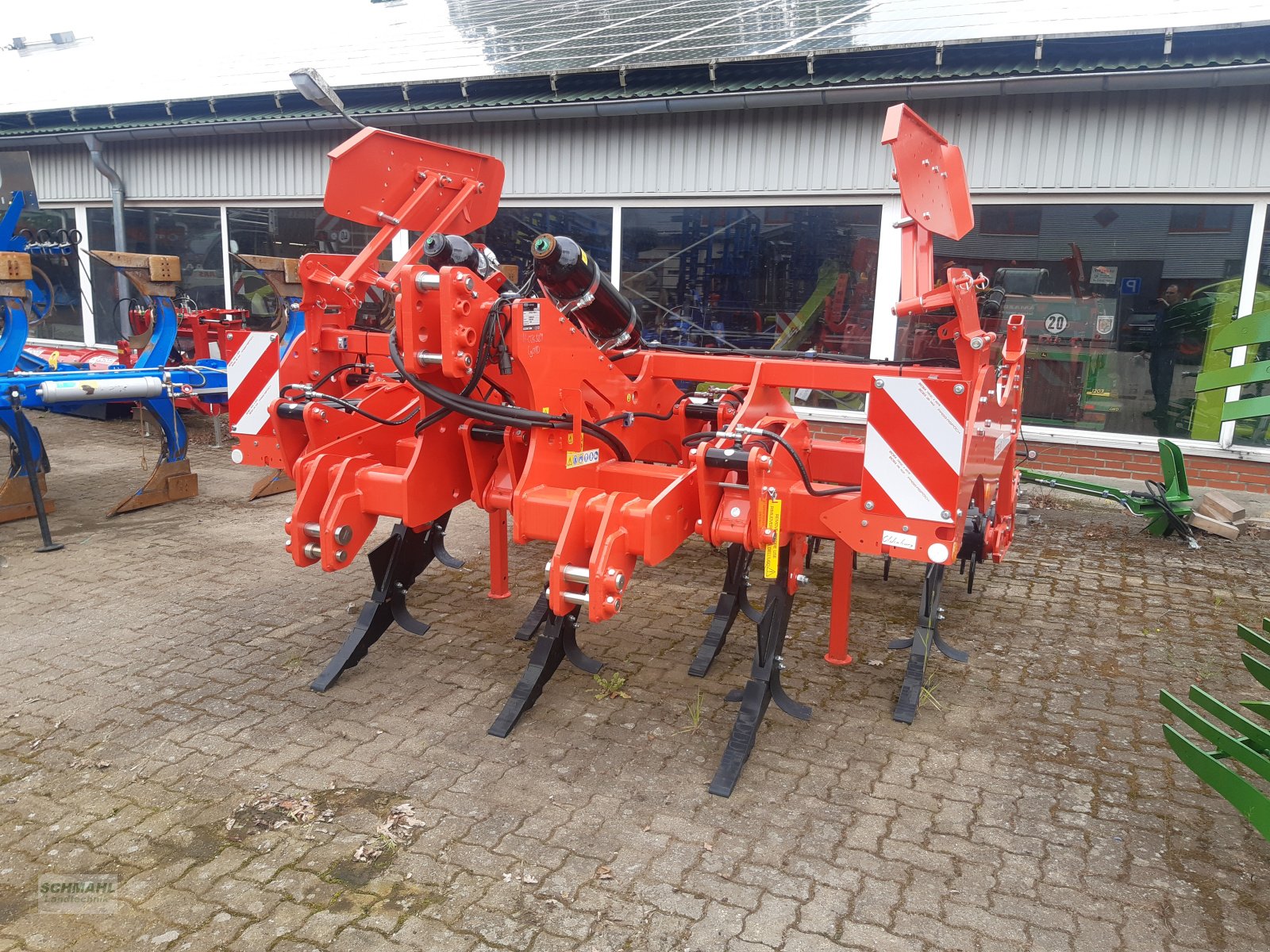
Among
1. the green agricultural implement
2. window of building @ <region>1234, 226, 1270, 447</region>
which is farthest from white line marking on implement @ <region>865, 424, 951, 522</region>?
window of building @ <region>1234, 226, 1270, 447</region>

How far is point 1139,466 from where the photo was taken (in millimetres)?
7270

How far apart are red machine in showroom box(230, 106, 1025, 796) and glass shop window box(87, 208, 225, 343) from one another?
8022 millimetres

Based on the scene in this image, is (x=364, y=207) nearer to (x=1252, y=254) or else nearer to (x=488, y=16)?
(x=1252, y=254)

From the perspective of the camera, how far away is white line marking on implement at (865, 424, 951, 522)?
3107 mm

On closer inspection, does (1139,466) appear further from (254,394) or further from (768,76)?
(254,394)

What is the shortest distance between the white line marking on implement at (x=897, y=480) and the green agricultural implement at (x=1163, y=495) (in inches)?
154

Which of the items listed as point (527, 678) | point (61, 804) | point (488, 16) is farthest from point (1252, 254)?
point (488, 16)

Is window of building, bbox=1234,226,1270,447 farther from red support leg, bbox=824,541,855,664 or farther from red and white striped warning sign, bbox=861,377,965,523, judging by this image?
red and white striped warning sign, bbox=861,377,965,523

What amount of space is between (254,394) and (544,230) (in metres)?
5.28

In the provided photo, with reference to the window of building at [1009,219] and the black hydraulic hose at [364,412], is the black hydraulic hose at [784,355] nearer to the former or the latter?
the black hydraulic hose at [364,412]

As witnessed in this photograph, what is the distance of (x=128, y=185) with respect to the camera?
11.4 metres

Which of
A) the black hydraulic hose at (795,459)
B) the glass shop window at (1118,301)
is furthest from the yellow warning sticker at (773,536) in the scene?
the glass shop window at (1118,301)

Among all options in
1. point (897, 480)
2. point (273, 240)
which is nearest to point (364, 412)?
point (897, 480)

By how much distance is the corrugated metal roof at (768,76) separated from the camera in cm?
626
